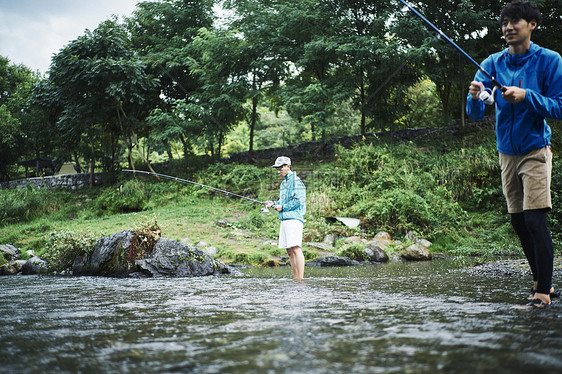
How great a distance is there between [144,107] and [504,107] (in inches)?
845

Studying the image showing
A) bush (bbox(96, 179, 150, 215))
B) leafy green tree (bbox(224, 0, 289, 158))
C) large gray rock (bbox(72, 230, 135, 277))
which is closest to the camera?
large gray rock (bbox(72, 230, 135, 277))

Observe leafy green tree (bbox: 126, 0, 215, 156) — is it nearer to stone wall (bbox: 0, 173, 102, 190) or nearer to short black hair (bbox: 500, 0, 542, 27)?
stone wall (bbox: 0, 173, 102, 190)

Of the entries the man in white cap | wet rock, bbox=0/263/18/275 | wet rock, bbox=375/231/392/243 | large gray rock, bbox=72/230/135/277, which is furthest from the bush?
the man in white cap

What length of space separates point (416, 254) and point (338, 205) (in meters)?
4.07

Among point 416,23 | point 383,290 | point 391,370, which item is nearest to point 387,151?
point 416,23

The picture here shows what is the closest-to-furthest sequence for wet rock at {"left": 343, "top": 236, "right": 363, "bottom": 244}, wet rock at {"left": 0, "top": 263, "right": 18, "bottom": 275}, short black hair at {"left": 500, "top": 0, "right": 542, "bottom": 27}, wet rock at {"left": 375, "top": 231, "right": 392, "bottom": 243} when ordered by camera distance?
short black hair at {"left": 500, "top": 0, "right": 542, "bottom": 27}, wet rock at {"left": 0, "top": 263, "right": 18, "bottom": 275}, wet rock at {"left": 343, "top": 236, "right": 363, "bottom": 244}, wet rock at {"left": 375, "top": 231, "right": 392, "bottom": 243}

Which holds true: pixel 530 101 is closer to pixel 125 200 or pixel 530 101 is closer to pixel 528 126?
pixel 528 126

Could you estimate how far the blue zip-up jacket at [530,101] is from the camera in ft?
10.4

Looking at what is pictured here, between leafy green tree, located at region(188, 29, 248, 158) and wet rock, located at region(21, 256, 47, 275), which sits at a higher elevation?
leafy green tree, located at region(188, 29, 248, 158)

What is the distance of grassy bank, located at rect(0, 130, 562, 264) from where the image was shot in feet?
36.6

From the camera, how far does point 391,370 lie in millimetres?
1693

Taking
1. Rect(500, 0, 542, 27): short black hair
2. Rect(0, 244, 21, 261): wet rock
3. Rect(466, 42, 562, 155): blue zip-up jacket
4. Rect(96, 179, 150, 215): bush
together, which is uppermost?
Rect(500, 0, 542, 27): short black hair

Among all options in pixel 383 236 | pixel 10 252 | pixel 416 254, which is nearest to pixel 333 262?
pixel 416 254

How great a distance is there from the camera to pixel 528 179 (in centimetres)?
328
